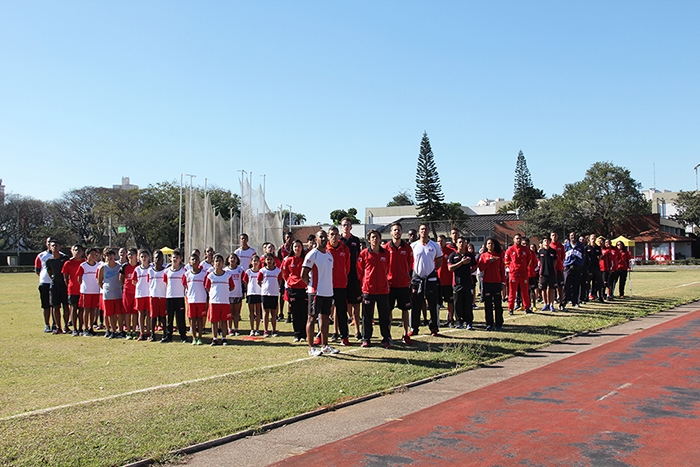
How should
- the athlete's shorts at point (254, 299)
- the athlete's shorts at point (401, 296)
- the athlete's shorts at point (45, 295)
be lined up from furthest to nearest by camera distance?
the athlete's shorts at point (45, 295) → the athlete's shorts at point (254, 299) → the athlete's shorts at point (401, 296)

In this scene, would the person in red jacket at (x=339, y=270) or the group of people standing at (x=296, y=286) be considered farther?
the group of people standing at (x=296, y=286)

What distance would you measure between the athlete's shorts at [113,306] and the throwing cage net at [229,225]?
38.8 ft

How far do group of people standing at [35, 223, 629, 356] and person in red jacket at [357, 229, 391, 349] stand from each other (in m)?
0.02

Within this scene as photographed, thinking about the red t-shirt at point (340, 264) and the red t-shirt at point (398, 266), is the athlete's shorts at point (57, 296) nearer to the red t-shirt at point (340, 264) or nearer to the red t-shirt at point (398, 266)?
the red t-shirt at point (340, 264)

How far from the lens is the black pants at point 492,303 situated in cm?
1323

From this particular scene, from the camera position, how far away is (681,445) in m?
5.64

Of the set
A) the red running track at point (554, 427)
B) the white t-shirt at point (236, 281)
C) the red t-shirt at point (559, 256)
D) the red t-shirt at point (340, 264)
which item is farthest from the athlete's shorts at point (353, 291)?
the red t-shirt at point (559, 256)

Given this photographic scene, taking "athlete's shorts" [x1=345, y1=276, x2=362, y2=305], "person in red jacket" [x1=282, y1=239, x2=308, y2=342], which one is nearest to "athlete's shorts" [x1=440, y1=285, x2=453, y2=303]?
"athlete's shorts" [x1=345, y1=276, x2=362, y2=305]

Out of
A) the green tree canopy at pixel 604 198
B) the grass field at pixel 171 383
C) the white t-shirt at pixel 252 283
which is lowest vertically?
the grass field at pixel 171 383


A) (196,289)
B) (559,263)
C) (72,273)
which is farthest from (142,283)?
(559,263)

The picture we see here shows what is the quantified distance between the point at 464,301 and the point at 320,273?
4.48 m

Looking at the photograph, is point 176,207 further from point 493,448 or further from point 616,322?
point 493,448

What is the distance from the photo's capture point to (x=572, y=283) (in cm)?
1847

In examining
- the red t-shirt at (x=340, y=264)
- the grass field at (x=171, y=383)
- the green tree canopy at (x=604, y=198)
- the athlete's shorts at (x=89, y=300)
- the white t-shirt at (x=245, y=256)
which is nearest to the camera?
the grass field at (x=171, y=383)
